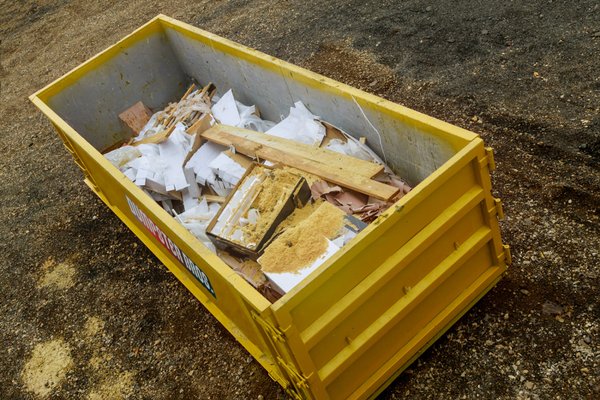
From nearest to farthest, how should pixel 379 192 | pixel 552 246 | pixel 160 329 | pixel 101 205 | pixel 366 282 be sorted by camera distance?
pixel 366 282
pixel 379 192
pixel 552 246
pixel 160 329
pixel 101 205

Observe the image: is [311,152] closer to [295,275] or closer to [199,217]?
[199,217]

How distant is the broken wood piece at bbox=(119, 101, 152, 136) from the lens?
6.16 metres

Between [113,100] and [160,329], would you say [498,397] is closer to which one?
[160,329]

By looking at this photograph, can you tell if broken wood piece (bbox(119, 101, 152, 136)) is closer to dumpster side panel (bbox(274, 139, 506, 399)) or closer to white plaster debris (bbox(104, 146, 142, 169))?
white plaster debris (bbox(104, 146, 142, 169))

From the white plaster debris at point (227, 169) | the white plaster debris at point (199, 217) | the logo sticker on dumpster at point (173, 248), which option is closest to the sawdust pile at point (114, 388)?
the logo sticker on dumpster at point (173, 248)

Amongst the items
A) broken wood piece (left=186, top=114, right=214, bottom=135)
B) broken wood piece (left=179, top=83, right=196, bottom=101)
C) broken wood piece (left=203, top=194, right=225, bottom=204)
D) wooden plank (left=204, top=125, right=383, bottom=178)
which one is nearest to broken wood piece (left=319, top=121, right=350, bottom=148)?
wooden plank (left=204, top=125, right=383, bottom=178)

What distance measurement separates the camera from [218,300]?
3.91 metres

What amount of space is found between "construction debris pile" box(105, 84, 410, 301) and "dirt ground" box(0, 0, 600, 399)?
77 centimetres

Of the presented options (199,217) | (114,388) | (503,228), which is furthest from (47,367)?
(503,228)

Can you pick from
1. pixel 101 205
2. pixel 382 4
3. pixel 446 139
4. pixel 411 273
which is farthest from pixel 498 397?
pixel 382 4

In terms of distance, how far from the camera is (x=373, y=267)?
3.19 meters

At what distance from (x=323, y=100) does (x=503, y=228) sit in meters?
1.57

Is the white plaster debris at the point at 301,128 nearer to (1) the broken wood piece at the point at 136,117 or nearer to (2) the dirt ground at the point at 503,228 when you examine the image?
(2) the dirt ground at the point at 503,228

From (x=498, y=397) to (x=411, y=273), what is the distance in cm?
86
